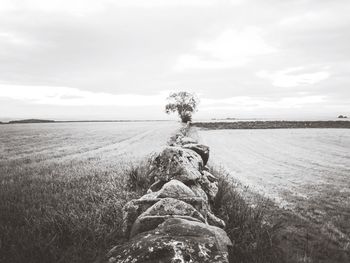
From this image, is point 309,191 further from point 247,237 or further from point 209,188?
point 247,237

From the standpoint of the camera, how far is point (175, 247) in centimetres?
278

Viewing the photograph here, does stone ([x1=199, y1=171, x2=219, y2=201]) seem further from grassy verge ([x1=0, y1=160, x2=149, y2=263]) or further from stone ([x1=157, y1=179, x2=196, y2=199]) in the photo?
stone ([x1=157, y1=179, x2=196, y2=199])

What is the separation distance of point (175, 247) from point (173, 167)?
350 centimetres

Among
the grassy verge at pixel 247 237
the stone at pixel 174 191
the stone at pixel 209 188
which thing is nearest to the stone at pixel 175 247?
the grassy verge at pixel 247 237

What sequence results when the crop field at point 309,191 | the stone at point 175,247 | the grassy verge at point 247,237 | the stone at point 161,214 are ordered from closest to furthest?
the stone at point 175,247
the stone at point 161,214
the grassy verge at point 247,237
the crop field at point 309,191

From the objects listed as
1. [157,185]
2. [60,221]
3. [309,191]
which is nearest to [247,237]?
[157,185]

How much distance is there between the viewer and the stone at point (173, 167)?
606 centimetres

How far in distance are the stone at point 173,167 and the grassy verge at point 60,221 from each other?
0.78 m

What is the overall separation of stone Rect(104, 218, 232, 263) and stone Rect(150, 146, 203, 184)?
9.15 feet

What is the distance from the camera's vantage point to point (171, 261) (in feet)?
8.73

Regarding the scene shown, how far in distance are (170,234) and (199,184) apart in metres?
3.41

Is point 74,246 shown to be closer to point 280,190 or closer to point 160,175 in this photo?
point 160,175

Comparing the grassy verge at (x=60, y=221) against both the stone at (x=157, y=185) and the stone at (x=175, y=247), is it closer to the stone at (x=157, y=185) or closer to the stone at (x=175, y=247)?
the stone at (x=157, y=185)

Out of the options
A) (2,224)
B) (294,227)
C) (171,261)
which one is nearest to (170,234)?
(171,261)
